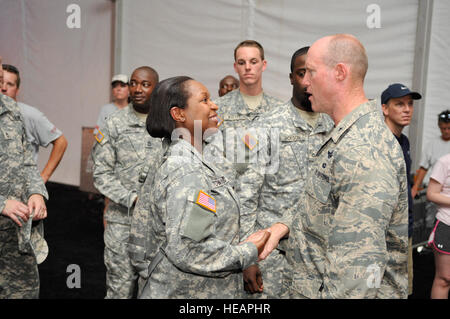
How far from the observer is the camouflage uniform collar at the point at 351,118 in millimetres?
1389

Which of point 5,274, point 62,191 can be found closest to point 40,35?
point 62,191

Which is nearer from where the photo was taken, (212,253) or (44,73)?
(212,253)

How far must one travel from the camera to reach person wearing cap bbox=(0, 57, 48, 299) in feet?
7.11

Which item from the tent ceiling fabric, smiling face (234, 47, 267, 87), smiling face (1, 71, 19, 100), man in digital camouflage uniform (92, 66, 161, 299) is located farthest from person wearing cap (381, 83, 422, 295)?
smiling face (1, 71, 19, 100)

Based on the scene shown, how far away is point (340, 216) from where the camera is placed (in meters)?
1.28

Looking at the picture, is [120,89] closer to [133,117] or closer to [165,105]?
[133,117]

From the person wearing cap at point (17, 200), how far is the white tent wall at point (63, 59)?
5.17m

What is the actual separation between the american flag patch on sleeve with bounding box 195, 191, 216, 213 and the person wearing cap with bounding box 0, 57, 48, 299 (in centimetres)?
111

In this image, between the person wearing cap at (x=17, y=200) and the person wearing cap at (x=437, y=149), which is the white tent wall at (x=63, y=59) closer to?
the person wearing cap at (x=437, y=149)

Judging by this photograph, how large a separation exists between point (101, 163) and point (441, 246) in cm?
235

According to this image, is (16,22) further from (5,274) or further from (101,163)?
(5,274)

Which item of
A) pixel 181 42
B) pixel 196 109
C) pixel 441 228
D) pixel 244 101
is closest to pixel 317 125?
pixel 244 101

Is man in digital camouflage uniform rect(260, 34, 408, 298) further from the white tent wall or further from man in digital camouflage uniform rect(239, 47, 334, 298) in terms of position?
the white tent wall

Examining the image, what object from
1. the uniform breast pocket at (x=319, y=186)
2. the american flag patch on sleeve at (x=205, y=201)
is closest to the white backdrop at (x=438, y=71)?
the uniform breast pocket at (x=319, y=186)
